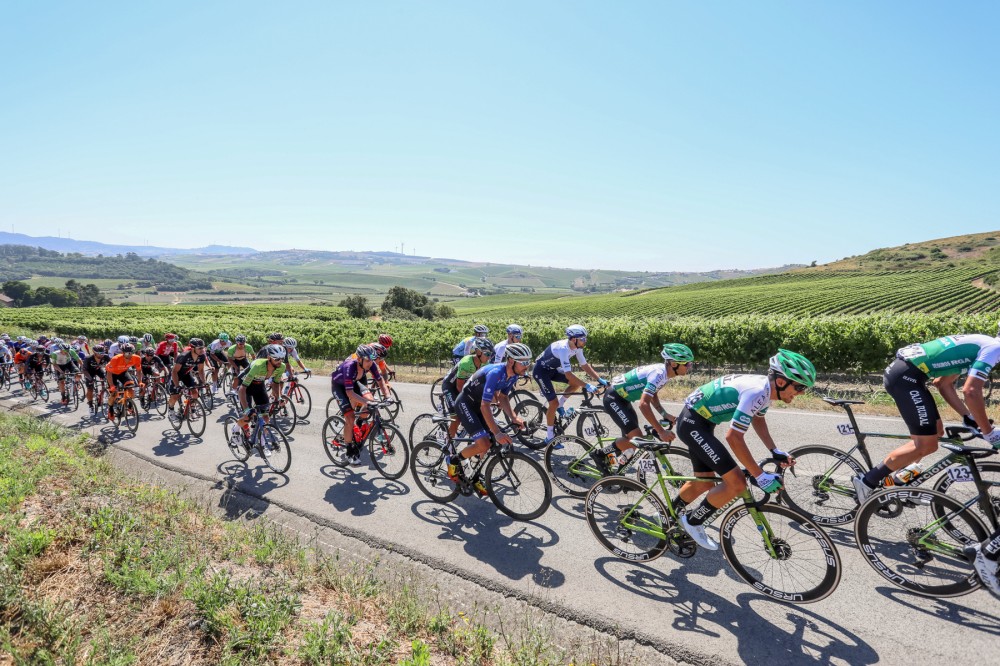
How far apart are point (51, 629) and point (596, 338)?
19.1 metres

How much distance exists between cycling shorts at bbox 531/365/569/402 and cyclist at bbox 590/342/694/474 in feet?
4.89

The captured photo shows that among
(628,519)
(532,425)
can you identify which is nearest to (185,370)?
(532,425)

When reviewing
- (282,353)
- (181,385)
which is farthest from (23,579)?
(181,385)

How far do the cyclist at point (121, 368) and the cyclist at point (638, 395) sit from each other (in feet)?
36.0

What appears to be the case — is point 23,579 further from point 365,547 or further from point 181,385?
point 181,385

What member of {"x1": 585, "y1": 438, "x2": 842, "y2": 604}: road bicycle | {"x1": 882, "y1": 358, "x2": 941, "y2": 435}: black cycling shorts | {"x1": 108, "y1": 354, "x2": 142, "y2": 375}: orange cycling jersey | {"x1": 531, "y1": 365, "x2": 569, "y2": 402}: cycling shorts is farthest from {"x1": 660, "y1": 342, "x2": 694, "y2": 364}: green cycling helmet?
{"x1": 108, "y1": 354, "x2": 142, "y2": 375}: orange cycling jersey

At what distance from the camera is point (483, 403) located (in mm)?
6578

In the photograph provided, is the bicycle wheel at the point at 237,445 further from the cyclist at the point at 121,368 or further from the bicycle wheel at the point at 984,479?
the bicycle wheel at the point at 984,479

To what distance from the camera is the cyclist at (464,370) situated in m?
8.60

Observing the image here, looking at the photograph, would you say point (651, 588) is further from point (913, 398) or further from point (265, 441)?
point (265, 441)

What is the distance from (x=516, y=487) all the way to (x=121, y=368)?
10.3 metres

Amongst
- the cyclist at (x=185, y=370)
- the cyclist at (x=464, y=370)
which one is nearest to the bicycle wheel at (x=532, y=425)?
the cyclist at (x=464, y=370)

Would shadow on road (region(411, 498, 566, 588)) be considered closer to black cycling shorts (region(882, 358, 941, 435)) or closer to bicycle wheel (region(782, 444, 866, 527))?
bicycle wheel (region(782, 444, 866, 527))

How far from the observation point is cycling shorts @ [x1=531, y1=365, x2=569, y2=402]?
885cm
